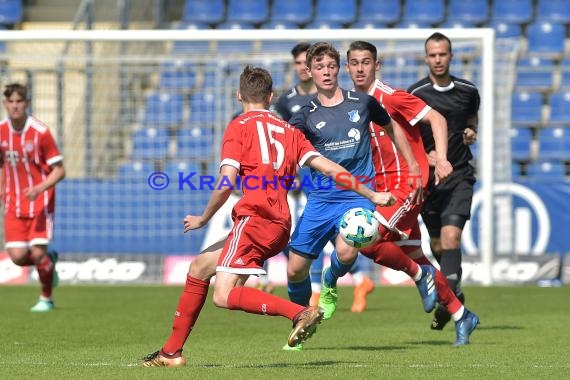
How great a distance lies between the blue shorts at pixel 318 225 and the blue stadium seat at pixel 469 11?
526 inches

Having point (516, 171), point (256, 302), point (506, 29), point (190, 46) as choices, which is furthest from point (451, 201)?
point (506, 29)

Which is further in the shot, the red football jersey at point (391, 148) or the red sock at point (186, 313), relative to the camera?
the red football jersey at point (391, 148)

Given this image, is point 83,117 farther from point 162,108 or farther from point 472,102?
point 472,102

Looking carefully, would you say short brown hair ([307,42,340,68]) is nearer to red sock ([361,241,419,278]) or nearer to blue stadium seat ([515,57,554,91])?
red sock ([361,241,419,278])

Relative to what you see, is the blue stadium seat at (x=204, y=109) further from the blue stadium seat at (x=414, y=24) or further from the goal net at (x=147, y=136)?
the blue stadium seat at (x=414, y=24)

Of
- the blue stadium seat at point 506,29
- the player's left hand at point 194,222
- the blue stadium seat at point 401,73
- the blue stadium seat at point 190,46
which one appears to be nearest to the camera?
the player's left hand at point 194,222

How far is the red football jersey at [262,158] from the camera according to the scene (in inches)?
274

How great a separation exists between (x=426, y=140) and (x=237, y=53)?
8.27m

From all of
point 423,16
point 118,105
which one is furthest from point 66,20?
point 423,16

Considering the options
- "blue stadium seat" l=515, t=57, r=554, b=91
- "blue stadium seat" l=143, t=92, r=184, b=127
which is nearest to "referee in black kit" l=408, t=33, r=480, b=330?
"blue stadium seat" l=143, t=92, r=184, b=127

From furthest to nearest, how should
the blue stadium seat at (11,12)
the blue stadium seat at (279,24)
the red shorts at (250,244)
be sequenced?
1. the blue stadium seat at (11,12)
2. the blue stadium seat at (279,24)
3. the red shorts at (250,244)

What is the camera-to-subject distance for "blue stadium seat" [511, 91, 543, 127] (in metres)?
19.3

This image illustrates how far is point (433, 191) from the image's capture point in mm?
9852

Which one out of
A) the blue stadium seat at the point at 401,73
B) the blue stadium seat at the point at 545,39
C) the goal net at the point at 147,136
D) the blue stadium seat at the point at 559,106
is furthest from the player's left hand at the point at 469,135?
the blue stadium seat at the point at 545,39
